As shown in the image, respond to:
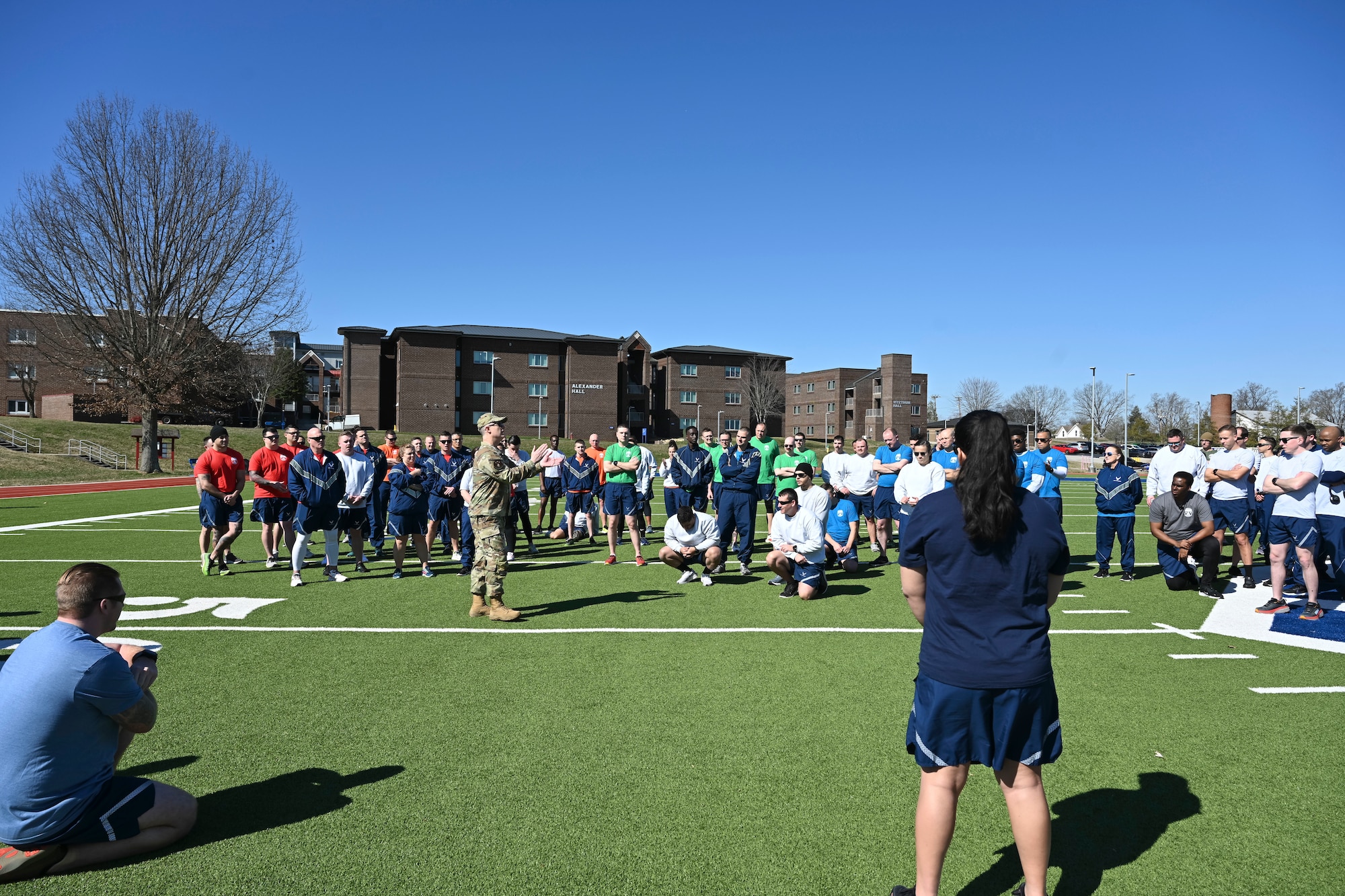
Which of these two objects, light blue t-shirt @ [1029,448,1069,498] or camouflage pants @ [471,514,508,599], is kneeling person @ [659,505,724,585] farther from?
light blue t-shirt @ [1029,448,1069,498]

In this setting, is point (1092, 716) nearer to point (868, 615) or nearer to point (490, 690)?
point (868, 615)

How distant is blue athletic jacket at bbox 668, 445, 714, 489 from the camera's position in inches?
461

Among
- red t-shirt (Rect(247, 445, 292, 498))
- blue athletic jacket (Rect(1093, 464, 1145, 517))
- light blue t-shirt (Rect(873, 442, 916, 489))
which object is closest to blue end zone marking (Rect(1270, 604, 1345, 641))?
blue athletic jacket (Rect(1093, 464, 1145, 517))

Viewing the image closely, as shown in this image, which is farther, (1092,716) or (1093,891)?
(1092,716)

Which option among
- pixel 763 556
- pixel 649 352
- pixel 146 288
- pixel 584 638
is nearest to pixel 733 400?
pixel 649 352

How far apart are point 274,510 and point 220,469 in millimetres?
949

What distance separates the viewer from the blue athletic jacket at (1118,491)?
34.4ft

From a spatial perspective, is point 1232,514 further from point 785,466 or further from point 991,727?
point 991,727

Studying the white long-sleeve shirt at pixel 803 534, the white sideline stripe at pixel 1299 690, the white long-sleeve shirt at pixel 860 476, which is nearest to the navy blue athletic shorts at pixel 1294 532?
the white sideline stripe at pixel 1299 690

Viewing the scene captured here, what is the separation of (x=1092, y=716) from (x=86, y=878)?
5.64 m

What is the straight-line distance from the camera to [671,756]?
4.55 metres

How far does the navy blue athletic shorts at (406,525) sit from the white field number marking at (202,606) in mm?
1875

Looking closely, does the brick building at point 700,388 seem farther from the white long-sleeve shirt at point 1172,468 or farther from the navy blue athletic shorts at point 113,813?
the navy blue athletic shorts at point 113,813

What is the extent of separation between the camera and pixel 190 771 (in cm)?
430
